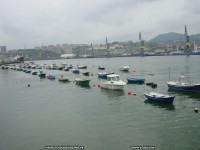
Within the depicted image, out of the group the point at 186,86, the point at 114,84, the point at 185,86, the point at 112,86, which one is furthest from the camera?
the point at 112,86

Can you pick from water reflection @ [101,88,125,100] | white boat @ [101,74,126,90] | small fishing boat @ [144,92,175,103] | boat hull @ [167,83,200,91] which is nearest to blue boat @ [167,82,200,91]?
boat hull @ [167,83,200,91]

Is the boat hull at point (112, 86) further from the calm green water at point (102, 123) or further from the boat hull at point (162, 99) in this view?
the boat hull at point (162, 99)

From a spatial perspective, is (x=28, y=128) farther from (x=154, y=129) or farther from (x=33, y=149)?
(x=154, y=129)

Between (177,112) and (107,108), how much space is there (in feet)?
34.0

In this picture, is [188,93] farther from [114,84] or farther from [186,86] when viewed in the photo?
[114,84]

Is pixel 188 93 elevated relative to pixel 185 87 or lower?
lower

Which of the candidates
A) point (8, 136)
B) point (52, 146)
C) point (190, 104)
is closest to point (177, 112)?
point (190, 104)

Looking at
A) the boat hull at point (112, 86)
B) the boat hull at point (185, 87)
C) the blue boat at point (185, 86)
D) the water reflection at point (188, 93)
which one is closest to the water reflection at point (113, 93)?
the boat hull at point (112, 86)

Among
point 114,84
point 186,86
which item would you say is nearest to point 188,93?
point 186,86

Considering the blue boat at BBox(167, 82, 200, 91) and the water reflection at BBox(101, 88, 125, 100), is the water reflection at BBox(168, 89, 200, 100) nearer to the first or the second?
the blue boat at BBox(167, 82, 200, 91)

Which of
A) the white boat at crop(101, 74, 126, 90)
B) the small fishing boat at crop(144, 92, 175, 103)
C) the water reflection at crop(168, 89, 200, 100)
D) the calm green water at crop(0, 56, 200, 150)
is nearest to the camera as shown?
the calm green water at crop(0, 56, 200, 150)

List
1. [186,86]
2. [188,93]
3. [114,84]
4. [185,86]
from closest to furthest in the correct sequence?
[188,93] → [186,86] → [185,86] → [114,84]

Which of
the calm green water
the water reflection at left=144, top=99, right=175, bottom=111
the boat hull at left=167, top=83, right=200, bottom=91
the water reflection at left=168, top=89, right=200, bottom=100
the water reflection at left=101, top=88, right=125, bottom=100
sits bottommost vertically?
the calm green water

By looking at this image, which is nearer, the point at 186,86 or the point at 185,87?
the point at 186,86
